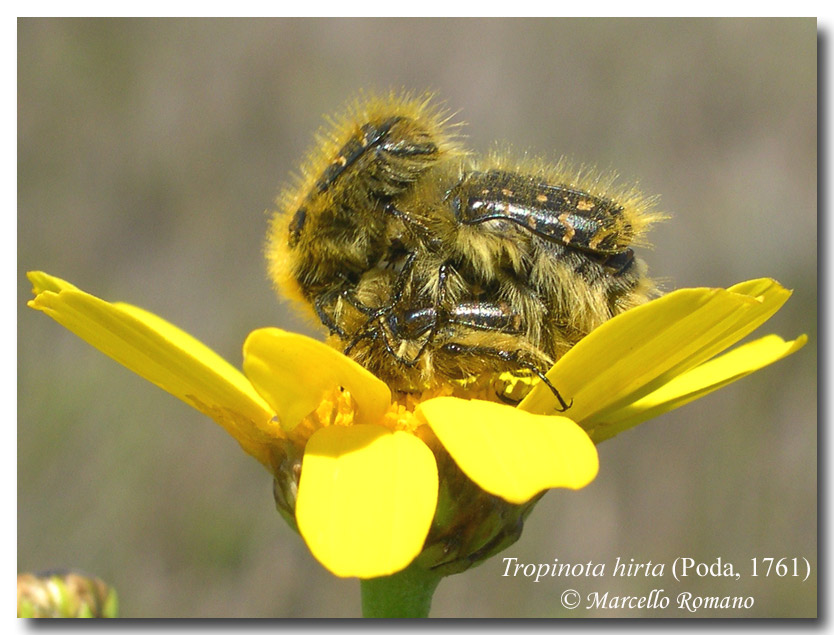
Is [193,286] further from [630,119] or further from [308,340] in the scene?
[308,340]

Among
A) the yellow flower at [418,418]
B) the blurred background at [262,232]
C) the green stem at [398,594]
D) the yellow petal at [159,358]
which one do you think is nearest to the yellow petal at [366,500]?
the yellow flower at [418,418]

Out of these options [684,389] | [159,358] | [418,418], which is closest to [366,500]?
[418,418]

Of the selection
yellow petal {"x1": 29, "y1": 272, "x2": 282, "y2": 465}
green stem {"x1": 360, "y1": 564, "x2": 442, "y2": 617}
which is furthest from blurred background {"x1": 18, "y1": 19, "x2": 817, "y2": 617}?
yellow petal {"x1": 29, "y1": 272, "x2": 282, "y2": 465}

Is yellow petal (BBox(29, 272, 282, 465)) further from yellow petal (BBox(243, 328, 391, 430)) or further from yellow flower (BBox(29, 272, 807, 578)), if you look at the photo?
yellow petal (BBox(243, 328, 391, 430))

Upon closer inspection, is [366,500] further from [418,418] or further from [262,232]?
[262,232]

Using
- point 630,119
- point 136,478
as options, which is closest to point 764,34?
point 630,119
